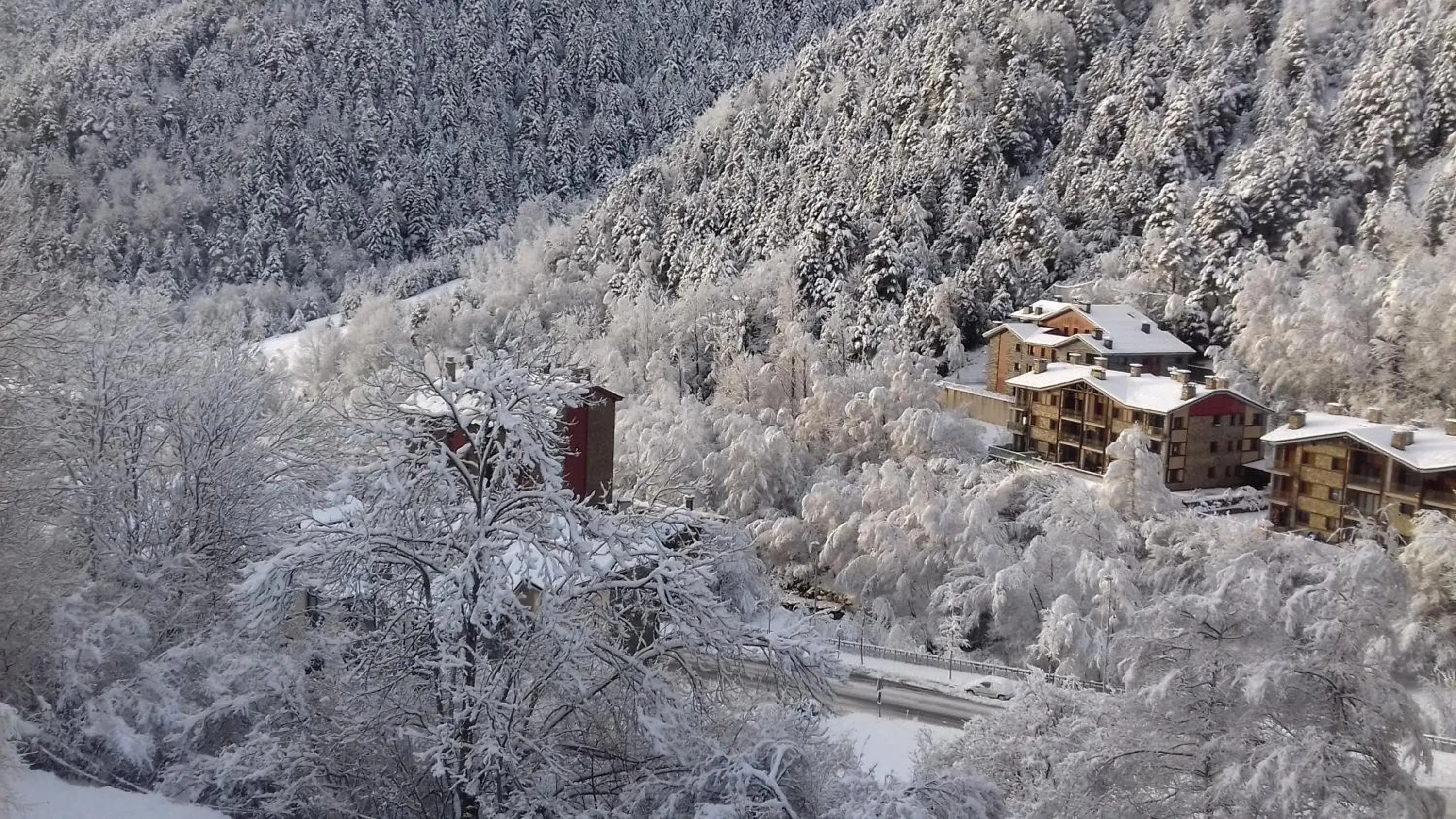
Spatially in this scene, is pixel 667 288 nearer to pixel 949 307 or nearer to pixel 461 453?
pixel 949 307

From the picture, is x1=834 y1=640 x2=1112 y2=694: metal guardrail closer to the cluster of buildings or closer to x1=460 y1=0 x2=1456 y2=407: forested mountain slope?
the cluster of buildings

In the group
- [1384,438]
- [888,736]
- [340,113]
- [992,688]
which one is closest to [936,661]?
[992,688]

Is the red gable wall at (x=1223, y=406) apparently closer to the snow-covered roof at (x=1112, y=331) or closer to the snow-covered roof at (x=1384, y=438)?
the snow-covered roof at (x=1384, y=438)

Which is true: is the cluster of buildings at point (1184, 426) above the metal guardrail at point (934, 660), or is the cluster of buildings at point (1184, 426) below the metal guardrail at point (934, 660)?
above

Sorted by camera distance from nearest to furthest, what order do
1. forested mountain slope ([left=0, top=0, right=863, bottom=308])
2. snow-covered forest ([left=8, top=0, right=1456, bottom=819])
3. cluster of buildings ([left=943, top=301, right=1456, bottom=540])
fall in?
snow-covered forest ([left=8, top=0, right=1456, bottom=819]) < cluster of buildings ([left=943, top=301, right=1456, bottom=540]) < forested mountain slope ([left=0, top=0, right=863, bottom=308])

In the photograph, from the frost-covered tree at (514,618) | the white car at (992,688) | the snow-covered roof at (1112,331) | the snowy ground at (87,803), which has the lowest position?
the white car at (992,688)

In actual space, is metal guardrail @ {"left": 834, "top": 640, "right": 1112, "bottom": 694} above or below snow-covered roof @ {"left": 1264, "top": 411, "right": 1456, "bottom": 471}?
below

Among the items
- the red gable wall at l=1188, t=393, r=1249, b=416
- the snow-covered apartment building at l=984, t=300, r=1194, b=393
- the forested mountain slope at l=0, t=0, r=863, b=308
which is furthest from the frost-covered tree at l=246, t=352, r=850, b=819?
the forested mountain slope at l=0, t=0, r=863, b=308

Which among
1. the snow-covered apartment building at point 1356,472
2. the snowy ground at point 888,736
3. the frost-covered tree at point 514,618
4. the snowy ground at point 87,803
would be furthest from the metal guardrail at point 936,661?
the snowy ground at point 87,803
